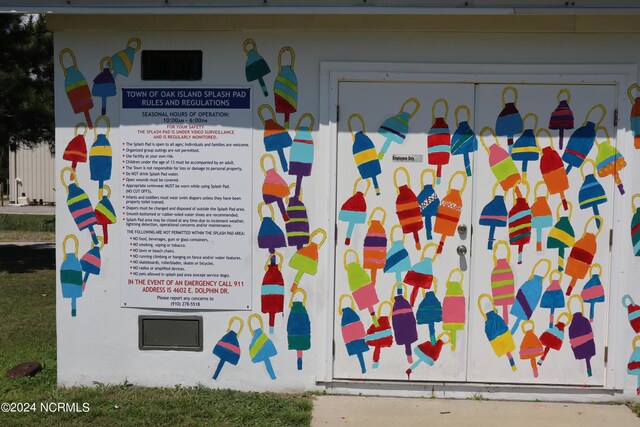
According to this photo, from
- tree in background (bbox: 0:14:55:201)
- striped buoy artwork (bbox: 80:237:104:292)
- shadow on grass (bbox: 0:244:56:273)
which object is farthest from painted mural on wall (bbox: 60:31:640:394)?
shadow on grass (bbox: 0:244:56:273)

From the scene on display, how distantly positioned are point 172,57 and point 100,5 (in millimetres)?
630

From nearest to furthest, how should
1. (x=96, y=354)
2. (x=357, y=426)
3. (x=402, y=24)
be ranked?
(x=357, y=426)
(x=402, y=24)
(x=96, y=354)

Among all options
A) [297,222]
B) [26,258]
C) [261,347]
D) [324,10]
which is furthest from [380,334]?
[26,258]

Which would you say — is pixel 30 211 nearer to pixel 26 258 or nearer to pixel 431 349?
pixel 26 258

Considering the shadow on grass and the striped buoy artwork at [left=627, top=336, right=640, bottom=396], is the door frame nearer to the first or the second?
the striped buoy artwork at [left=627, top=336, right=640, bottom=396]

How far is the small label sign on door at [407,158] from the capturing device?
16.2 feet

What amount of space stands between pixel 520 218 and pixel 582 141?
2.40 ft

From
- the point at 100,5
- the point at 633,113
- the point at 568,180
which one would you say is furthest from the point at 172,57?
the point at 633,113

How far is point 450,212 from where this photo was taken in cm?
494

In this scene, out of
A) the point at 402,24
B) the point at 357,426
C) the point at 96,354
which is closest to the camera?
the point at 357,426

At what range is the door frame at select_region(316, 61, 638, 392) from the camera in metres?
4.85

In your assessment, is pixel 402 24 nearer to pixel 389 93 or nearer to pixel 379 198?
pixel 389 93

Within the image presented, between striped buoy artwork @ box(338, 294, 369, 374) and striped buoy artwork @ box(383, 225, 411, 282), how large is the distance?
15.3 inches

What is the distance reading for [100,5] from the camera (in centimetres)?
468
